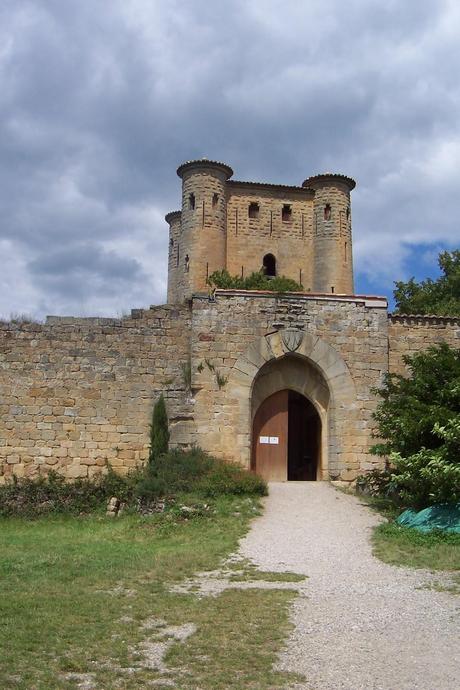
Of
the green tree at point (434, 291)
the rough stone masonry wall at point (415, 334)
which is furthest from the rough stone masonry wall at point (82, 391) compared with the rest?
the green tree at point (434, 291)

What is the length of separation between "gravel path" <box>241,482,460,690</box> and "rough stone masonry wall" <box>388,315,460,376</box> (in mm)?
4672

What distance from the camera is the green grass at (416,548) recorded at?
376 inches

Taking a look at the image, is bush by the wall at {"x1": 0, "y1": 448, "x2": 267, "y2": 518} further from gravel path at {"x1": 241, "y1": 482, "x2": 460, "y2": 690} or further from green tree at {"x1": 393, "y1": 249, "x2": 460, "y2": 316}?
green tree at {"x1": 393, "y1": 249, "x2": 460, "y2": 316}

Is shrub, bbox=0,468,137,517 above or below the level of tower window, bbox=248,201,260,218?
below

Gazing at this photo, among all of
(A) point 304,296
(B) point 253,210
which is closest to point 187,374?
(A) point 304,296

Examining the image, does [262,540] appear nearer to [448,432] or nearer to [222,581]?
[222,581]

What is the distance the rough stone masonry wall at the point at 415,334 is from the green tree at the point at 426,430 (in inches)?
98.0

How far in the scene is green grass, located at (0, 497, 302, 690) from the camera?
17.9 feet

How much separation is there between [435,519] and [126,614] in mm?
6163

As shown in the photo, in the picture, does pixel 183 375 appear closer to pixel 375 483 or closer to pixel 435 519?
pixel 375 483

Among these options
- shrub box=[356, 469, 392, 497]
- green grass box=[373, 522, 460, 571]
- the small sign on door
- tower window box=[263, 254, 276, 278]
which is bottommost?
green grass box=[373, 522, 460, 571]

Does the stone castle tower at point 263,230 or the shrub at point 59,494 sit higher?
the stone castle tower at point 263,230

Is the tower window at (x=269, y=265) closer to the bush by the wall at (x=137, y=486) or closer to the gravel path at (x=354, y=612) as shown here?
the bush by the wall at (x=137, y=486)

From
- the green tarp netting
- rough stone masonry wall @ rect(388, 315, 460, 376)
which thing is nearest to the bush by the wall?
the green tarp netting
